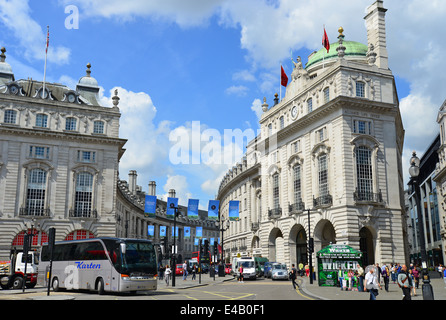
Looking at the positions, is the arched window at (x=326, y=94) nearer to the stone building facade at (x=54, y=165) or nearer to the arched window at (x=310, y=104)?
the arched window at (x=310, y=104)

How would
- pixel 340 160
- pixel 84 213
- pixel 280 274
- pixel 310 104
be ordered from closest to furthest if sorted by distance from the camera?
pixel 280 274, pixel 340 160, pixel 310 104, pixel 84 213

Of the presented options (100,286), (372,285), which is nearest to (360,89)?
(372,285)

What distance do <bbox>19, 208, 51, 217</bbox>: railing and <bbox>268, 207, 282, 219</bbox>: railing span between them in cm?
2739

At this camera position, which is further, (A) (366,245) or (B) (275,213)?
(B) (275,213)

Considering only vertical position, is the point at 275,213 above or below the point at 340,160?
below

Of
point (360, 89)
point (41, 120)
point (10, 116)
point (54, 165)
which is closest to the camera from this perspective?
point (360, 89)

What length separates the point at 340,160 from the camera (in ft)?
155

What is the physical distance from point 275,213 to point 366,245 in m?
13.2

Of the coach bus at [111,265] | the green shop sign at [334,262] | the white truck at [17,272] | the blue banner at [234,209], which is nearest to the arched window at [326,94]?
the blue banner at [234,209]

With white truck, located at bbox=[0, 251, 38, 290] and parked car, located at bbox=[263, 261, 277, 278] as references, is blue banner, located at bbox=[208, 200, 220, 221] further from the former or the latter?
white truck, located at bbox=[0, 251, 38, 290]

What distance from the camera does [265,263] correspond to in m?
54.0

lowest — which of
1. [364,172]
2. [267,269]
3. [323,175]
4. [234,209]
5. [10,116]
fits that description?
[267,269]

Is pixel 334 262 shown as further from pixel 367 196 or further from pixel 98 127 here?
pixel 98 127

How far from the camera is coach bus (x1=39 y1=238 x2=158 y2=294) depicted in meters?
25.5
